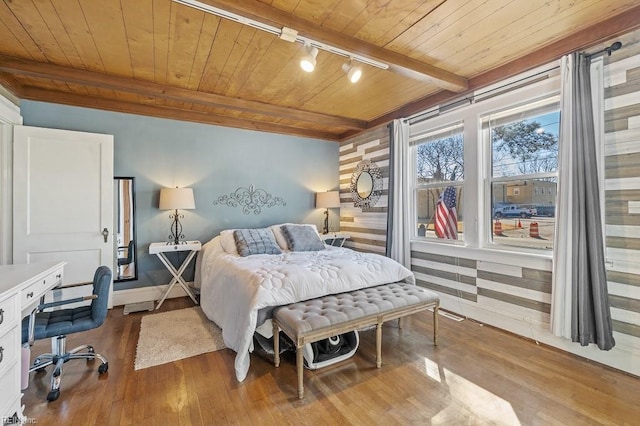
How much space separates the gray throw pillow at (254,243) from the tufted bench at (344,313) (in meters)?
1.26

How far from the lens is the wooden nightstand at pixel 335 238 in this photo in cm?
458

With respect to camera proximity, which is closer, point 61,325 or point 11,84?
point 61,325

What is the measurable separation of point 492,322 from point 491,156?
5.58ft

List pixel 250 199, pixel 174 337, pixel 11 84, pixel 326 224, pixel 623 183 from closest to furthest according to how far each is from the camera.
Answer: pixel 623 183, pixel 174 337, pixel 11 84, pixel 250 199, pixel 326 224

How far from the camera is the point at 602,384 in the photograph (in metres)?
1.94

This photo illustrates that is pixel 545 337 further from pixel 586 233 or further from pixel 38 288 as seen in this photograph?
pixel 38 288

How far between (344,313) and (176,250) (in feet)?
8.18

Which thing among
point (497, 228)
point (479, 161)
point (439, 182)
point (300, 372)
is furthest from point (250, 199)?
point (497, 228)

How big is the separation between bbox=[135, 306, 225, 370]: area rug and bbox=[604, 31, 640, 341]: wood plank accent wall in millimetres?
3144

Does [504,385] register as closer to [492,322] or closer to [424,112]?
[492,322]

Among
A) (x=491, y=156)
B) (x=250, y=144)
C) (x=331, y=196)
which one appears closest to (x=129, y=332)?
(x=250, y=144)

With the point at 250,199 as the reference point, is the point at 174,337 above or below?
below

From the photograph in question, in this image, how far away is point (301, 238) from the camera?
377 centimetres

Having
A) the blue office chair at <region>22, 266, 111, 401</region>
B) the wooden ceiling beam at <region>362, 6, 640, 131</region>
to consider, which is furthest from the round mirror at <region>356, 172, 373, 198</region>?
the blue office chair at <region>22, 266, 111, 401</region>
